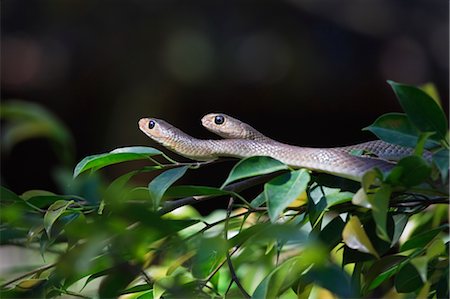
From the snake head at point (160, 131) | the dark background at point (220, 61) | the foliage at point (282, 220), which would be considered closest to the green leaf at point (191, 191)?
the foliage at point (282, 220)

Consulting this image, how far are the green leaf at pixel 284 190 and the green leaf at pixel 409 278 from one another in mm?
215

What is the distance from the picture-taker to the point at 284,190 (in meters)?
0.89

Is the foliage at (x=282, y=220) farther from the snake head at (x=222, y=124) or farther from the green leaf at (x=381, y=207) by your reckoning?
the snake head at (x=222, y=124)

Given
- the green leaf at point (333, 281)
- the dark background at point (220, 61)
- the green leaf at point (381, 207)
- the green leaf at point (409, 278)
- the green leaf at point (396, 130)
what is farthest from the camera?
the dark background at point (220, 61)

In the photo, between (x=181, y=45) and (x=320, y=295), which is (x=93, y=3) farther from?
(x=320, y=295)

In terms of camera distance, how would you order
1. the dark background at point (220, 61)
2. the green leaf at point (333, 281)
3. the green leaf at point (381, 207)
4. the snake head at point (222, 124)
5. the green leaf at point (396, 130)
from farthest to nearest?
the dark background at point (220, 61)
the snake head at point (222, 124)
the green leaf at point (396, 130)
the green leaf at point (381, 207)
the green leaf at point (333, 281)

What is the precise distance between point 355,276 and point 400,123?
222mm

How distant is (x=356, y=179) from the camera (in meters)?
0.93

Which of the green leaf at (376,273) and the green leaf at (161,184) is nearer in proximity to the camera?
the green leaf at (161,184)

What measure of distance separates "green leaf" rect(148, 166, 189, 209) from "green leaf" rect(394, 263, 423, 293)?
1.03ft

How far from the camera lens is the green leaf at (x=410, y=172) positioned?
2.83 ft

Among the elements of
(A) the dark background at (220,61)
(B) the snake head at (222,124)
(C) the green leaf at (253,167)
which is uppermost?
(C) the green leaf at (253,167)

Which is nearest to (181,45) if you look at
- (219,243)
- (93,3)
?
(93,3)

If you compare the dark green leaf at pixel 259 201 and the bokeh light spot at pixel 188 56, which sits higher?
the dark green leaf at pixel 259 201
